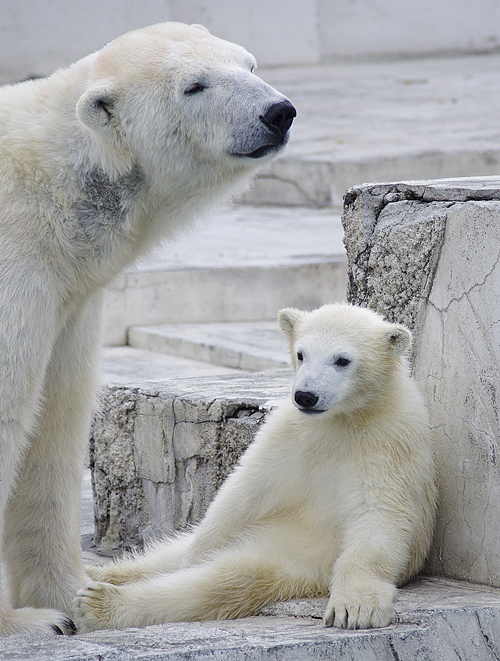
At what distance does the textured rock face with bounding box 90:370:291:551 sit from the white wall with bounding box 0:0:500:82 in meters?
9.67

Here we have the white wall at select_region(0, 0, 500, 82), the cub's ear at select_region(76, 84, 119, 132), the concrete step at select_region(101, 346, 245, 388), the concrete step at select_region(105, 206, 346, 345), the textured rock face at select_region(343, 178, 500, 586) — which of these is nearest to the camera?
the cub's ear at select_region(76, 84, 119, 132)

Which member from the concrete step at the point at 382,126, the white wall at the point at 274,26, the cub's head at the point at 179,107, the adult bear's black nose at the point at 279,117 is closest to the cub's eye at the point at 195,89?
the cub's head at the point at 179,107

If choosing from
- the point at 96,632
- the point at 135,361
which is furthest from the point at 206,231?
the point at 96,632

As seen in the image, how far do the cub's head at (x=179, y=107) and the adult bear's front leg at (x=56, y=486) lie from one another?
1.75 feet

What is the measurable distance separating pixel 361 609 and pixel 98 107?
138 centimetres

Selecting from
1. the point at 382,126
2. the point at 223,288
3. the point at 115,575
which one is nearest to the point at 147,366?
the point at 223,288

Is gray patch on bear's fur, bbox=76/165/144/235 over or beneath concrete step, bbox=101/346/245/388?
over

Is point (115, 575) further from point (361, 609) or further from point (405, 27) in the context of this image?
point (405, 27)

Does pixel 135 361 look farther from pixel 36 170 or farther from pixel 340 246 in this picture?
pixel 36 170

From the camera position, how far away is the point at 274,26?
45.5 ft

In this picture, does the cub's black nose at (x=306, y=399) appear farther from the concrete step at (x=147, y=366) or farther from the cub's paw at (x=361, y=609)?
the concrete step at (x=147, y=366)

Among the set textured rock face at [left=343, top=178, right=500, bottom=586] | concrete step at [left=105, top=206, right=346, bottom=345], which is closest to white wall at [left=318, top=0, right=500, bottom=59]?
concrete step at [left=105, top=206, right=346, bottom=345]

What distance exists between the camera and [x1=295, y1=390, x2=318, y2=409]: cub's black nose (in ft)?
8.29

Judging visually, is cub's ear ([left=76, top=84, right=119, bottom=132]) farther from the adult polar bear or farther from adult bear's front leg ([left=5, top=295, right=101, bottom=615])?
adult bear's front leg ([left=5, top=295, right=101, bottom=615])
